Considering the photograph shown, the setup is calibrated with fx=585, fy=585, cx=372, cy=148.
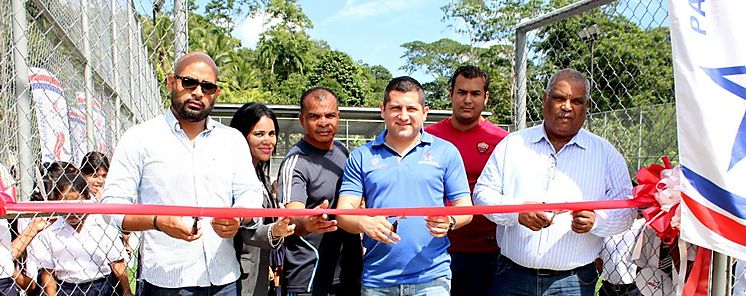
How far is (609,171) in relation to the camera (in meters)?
2.73

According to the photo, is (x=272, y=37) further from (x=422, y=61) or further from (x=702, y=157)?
(x=702, y=157)

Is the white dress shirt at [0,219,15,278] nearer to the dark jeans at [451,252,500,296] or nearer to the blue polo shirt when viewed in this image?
the blue polo shirt

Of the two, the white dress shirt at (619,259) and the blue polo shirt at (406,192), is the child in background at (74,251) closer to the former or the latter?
the blue polo shirt at (406,192)

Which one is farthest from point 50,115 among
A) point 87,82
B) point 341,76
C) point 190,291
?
point 341,76

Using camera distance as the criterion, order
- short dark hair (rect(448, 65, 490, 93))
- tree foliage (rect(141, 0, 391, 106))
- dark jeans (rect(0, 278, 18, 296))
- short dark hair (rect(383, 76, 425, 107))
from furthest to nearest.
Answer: tree foliage (rect(141, 0, 391, 106))
short dark hair (rect(448, 65, 490, 93))
dark jeans (rect(0, 278, 18, 296))
short dark hair (rect(383, 76, 425, 107))

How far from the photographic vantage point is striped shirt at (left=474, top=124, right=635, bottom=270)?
2.65 m

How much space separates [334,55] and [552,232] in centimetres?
3056

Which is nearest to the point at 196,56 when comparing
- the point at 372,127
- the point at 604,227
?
the point at 604,227

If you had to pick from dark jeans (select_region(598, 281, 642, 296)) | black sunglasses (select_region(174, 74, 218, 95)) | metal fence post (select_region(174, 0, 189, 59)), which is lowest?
dark jeans (select_region(598, 281, 642, 296))

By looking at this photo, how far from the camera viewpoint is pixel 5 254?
3.09m

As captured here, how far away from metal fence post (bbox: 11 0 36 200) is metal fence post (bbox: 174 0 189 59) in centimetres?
82

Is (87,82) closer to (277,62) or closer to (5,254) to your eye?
(5,254)

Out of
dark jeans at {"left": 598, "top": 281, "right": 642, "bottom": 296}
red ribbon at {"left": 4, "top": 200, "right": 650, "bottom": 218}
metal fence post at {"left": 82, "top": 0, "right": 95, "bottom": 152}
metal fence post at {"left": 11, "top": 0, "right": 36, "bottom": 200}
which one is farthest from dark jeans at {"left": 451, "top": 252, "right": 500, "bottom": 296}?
metal fence post at {"left": 82, "top": 0, "right": 95, "bottom": 152}

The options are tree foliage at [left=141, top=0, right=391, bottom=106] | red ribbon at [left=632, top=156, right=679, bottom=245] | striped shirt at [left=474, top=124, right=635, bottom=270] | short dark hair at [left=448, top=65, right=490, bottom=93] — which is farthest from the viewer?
tree foliage at [left=141, top=0, right=391, bottom=106]
